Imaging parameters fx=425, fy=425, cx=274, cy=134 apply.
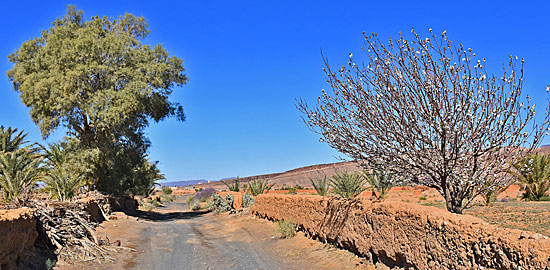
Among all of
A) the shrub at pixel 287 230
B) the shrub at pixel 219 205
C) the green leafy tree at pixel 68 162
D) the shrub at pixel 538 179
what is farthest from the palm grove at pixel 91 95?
the shrub at pixel 538 179

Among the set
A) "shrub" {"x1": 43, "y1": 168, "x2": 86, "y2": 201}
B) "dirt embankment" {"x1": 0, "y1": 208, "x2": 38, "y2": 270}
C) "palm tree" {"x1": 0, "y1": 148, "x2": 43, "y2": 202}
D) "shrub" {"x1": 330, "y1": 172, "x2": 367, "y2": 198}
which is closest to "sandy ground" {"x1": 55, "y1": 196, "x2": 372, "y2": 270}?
"dirt embankment" {"x1": 0, "y1": 208, "x2": 38, "y2": 270}

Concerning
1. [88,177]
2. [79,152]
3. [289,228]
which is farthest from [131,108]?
[289,228]

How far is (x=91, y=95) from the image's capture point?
22344mm

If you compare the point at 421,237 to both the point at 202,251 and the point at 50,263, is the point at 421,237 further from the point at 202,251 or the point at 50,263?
the point at 50,263

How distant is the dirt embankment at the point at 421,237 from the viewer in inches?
212

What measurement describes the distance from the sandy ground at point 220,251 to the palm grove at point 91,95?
19.9 ft

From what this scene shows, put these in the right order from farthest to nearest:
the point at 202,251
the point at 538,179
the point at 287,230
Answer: the point at 538,179 < the point at 287,230 < the point at 202,251

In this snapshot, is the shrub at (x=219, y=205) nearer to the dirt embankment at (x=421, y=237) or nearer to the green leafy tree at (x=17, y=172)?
the green leafy tree at (x=17, y=172)

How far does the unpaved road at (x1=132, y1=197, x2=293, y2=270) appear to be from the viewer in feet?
36.0

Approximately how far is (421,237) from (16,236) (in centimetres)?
773

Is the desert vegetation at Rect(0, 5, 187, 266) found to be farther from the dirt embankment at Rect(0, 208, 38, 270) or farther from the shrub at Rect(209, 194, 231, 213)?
the dirt embankment at Rect(0, 208, 38, 270)

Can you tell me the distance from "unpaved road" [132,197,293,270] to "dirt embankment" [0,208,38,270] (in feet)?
8.32

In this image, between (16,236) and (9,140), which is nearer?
(16,236)

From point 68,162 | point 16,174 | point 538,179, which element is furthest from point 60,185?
point 538,179
